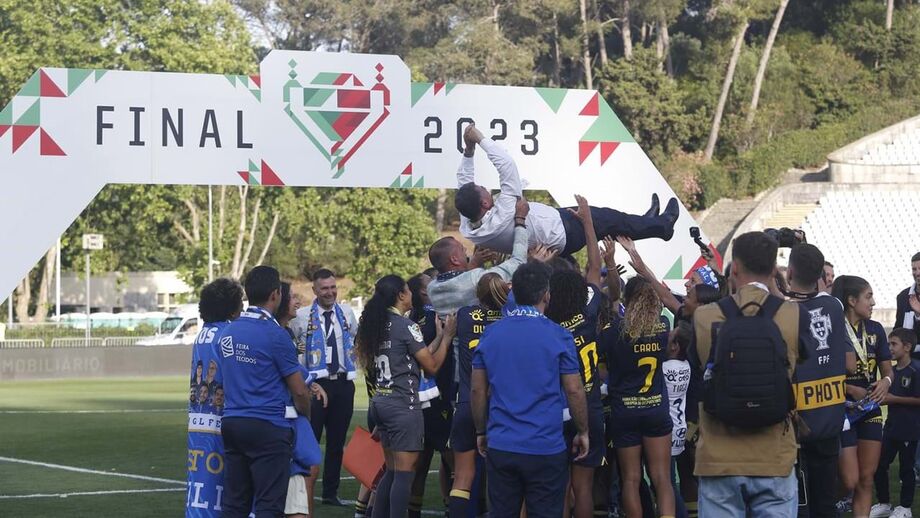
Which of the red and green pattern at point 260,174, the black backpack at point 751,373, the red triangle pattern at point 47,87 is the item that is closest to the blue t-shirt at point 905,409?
the red and green pattern at point 260,174

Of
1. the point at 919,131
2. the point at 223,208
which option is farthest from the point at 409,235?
the point at 919,131

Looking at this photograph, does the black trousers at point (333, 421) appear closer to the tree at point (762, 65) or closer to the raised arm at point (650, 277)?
the raised arm at point (650, 277)

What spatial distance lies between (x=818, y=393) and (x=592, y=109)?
214 inches

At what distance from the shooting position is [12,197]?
11.6m

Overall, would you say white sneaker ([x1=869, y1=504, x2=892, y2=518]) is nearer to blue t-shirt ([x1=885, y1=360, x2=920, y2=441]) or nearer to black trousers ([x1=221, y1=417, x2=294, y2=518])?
blue t-shirt ([x1=885, y1=360, x2=920, y2=441])

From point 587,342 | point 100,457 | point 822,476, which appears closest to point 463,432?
point 587,342

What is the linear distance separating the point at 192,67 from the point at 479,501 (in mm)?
48577

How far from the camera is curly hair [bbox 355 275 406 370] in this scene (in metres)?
9.66

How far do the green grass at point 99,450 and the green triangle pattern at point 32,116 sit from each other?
311cm

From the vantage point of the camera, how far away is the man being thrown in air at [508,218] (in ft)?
29.0

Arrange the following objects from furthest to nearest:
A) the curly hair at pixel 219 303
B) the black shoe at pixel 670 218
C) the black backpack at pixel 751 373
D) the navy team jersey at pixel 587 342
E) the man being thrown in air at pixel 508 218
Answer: the black shoe at pixel 670 218, the man being thrown in air at pixel 508 218, the curly hair at pixel 219 303, the navy team jersey at pixel 587 342, the black backpack at pixel 751 373

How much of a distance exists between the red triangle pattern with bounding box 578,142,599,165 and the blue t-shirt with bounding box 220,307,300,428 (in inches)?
202

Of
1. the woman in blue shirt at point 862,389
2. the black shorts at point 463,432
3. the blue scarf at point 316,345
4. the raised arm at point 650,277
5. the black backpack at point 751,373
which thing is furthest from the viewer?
the blue scarf at point 316,345

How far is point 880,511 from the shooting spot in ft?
38.4
